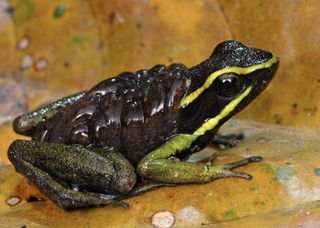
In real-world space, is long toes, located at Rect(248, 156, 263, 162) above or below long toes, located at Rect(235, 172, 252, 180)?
above

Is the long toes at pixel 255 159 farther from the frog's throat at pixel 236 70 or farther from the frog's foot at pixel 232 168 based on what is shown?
the frog's throat at pixel 236 70

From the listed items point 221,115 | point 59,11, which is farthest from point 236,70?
point 59,11

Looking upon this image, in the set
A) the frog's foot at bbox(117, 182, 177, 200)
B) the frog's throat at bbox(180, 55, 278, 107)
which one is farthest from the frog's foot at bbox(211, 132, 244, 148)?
the frog's foot at bbox(117, 182, 177, 200)

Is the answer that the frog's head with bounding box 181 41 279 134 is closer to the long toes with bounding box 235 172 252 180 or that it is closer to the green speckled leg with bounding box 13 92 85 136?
the long toes with bounding box 235 172 252 180

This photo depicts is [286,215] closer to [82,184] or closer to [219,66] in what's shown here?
[219,66]

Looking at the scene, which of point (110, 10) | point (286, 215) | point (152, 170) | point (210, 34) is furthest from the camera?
point (110, 10)

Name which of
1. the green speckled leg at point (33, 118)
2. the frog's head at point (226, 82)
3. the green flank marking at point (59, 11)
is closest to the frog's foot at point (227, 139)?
the frog's head at point (226, 82)

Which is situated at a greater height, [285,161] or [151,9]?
[151,9]

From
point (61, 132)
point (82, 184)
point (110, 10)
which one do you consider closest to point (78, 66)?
point (110, 10)
